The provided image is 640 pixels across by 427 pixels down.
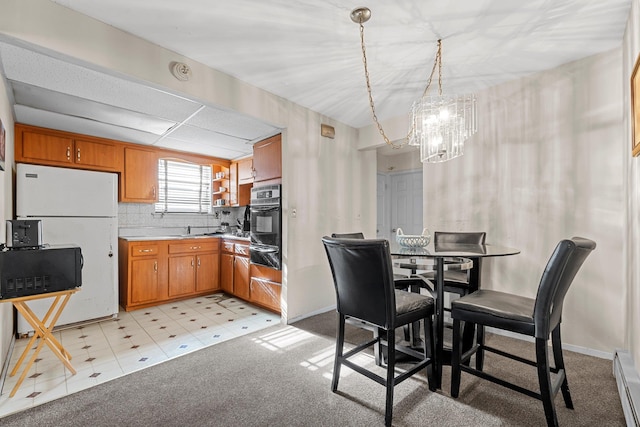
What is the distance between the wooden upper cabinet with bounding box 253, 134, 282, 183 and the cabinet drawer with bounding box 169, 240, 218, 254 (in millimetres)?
1328

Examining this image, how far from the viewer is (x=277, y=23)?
6.51ft

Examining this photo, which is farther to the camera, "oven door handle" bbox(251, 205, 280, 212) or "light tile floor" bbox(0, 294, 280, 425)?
"oven door handle" bbox(251, 205, 280, 212)

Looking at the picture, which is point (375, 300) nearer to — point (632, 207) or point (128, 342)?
point (632, 207)

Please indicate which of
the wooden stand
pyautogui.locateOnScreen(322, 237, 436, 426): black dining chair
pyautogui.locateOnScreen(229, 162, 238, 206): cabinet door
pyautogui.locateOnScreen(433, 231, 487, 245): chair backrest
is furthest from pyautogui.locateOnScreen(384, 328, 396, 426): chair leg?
pyautogui.locateOnScreen(229, 162, 238, 206): cabinet door

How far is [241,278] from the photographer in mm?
3941

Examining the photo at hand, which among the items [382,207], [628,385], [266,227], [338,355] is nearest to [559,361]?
[628,385]

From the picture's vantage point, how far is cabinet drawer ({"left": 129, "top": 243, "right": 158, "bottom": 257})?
11.8 feet

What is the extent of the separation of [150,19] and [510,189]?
3.31m

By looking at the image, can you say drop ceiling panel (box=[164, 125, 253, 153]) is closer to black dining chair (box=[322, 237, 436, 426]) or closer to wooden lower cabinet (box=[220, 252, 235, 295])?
wooden lower cabinet (box=[220, 252, 235, 295])

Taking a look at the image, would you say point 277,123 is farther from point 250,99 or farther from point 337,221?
point 337,221

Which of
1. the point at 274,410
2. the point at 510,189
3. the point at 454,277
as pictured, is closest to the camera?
the point at 274,410

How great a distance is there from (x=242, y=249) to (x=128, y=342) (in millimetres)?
1598

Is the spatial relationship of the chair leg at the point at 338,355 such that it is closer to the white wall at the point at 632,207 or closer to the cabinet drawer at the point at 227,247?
the white wall at the point at 632,207

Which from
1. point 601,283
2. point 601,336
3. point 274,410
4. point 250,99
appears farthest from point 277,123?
point 601,336
